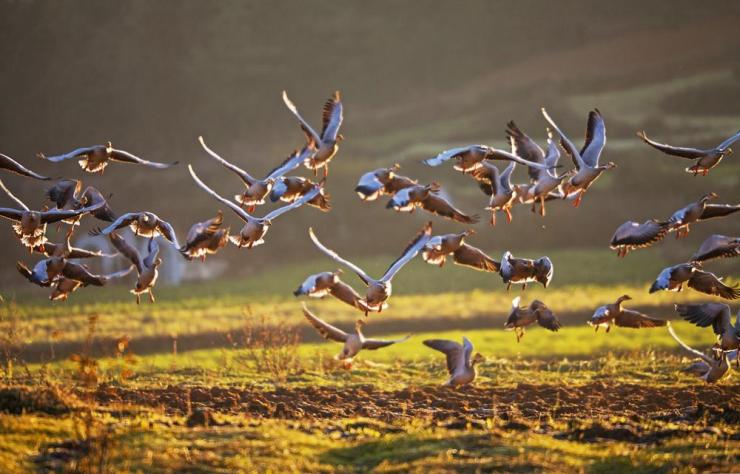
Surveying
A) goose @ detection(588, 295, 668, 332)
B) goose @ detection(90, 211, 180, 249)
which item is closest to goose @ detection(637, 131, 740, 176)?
goose @ detection(588, 295, 668, 332)

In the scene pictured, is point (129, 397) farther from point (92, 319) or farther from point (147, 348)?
point (147, 348)

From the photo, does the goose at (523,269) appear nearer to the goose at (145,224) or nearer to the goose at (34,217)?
the goose at (145,224)

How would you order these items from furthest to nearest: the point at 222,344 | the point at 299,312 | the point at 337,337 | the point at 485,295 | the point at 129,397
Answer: the point at 485,295 → the point at 299,312 → the point at 222,344 → the point at 129,397 → the point at 337,337

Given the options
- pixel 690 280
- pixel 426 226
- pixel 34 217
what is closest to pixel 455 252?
pixel 426 226

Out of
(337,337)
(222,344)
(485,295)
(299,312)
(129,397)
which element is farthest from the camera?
(485,295)

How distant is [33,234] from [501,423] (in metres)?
6.01

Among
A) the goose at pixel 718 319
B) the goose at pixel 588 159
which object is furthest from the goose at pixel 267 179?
the goose at pixel 718 319

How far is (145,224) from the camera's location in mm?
12188

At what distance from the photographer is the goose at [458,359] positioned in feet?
38.9

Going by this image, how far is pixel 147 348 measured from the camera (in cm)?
1819

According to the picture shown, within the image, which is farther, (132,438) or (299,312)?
(299,312)

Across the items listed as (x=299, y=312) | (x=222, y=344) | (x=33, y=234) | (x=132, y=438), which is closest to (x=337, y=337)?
(x=132, y=438)

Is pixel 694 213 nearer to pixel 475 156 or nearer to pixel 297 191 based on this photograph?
pixel 475 156

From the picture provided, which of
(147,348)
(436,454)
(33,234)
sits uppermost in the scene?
(33,234)
